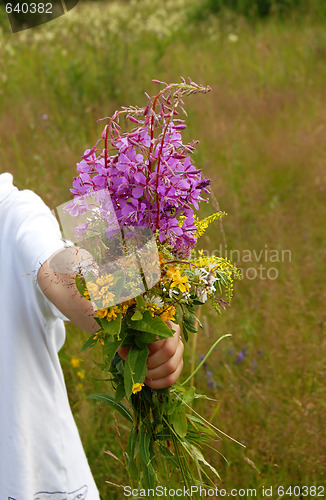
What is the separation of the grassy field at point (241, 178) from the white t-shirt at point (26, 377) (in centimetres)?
25

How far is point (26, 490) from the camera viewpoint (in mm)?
1212

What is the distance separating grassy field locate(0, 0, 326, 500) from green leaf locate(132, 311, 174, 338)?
26 cm

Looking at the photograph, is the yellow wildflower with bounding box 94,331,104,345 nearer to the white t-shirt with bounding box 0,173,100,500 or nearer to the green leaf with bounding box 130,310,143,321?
the green leaf with bounding box 130,310,143,321

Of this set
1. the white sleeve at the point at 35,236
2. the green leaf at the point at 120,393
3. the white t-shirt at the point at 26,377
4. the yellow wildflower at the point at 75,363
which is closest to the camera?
the green leaf at the point at 120,393

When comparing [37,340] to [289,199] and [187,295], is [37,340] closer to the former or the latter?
[187,295]

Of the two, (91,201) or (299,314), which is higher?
(91,201)

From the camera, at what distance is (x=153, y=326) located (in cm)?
84

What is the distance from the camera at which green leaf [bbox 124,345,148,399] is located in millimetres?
Result: 875

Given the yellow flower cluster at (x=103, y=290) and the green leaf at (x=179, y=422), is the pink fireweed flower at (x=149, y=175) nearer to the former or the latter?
the yellow flower cluster at (x=103, y=290)

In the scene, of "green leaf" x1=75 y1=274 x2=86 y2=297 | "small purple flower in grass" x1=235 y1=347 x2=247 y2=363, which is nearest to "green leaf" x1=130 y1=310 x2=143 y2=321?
"green leaf" x1=75 y1=274 x2=86 y2=297

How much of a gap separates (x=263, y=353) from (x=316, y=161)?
178 cm

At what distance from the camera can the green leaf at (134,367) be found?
2.87 feet

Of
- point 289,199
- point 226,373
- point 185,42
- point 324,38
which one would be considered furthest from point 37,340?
point 185,42

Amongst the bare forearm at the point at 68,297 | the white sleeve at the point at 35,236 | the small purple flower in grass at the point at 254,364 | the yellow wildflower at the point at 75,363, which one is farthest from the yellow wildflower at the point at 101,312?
the small purple flower in grass at the point at 254,364
